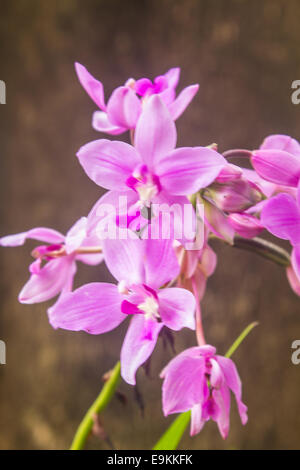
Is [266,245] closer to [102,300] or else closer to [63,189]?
[102,300]

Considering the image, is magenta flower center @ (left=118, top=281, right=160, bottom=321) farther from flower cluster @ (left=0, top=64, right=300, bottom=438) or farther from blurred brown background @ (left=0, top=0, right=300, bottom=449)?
blurred brown background @ (left=0, top=0, right=300, bottom=449)

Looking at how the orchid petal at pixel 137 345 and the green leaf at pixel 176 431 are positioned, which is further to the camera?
the green leaf at pixel 176 431

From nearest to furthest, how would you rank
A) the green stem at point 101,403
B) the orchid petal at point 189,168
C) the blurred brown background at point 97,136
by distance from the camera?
the orchid petal at point 189,168 → the green stem at point 101,403 → the blurred brown background at point 97,136

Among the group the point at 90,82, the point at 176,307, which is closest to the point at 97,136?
the point at 90,82

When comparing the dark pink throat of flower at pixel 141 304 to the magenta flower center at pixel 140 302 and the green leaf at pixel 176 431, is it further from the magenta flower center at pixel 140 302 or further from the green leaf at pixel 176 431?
the green leaf at pixel 176 431

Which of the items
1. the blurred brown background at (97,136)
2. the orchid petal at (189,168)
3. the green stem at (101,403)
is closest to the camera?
the orchid petal at (189,168)

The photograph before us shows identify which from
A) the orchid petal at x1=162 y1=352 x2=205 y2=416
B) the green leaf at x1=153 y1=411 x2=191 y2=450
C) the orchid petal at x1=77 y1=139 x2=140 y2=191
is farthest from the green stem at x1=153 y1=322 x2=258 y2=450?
the orchid petal at x1=77 y1=139 x2=140 y2=191

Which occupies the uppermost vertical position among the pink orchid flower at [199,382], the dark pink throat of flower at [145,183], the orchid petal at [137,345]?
the dark pink throat of flower at [145,183]

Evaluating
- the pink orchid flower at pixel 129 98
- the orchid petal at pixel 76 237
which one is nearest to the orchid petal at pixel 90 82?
the pink orchid flower at pixel 129 98
